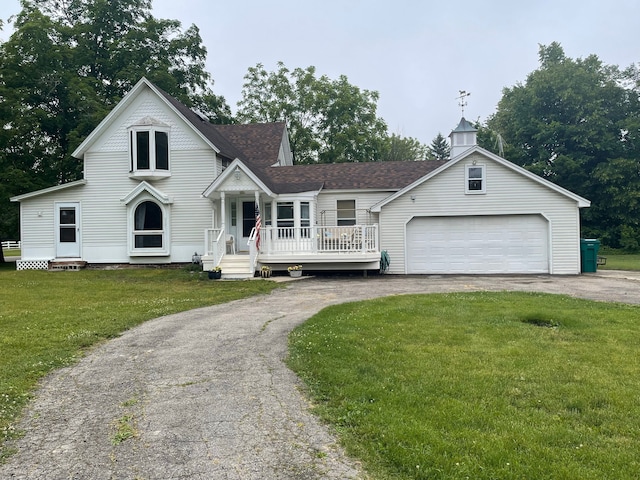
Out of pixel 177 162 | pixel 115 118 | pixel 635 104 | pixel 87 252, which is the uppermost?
pixel 635 104

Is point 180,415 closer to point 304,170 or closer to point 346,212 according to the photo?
point 346,212

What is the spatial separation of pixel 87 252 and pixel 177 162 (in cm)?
555

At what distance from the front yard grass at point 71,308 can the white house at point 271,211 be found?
189cm

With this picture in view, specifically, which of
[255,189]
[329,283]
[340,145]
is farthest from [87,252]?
[340,145]

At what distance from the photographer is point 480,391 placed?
444 cm

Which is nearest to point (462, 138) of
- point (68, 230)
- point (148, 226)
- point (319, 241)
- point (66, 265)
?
point (319, 241)

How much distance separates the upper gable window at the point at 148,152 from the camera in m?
18.7

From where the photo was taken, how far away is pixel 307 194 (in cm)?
1791

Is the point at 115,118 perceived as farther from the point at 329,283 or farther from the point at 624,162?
the point at 624,162

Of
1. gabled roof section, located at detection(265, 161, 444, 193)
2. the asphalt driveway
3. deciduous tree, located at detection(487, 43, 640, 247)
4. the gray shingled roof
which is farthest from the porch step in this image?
deciduous tree, located at detection(487, 43, 640, 247)

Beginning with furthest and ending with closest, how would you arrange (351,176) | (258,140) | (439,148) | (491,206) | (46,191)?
(439,148) < (258,140) < (351,176) < (46,191) < (491,206)

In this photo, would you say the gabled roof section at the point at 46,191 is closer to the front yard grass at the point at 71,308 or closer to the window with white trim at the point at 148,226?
the window with white trim at the point at 148,226

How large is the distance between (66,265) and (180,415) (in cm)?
1765

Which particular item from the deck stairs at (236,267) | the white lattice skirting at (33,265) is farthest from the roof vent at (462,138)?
the white lattice skirting at (33,265)
